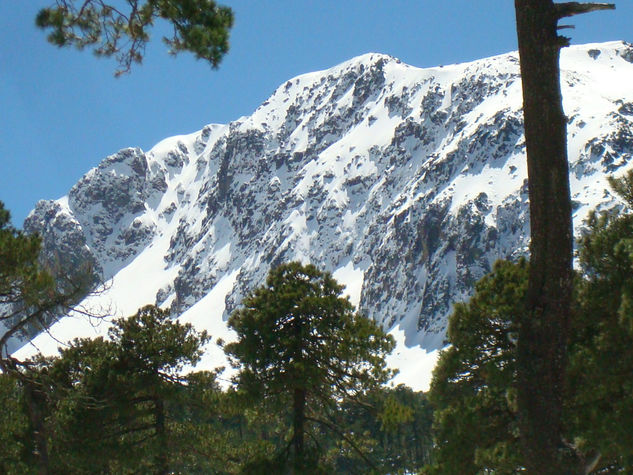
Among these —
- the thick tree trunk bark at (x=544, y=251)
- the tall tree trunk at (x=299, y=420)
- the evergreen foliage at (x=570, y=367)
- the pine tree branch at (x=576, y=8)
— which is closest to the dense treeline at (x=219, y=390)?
the tall tree trunk at (x=299, y=420)

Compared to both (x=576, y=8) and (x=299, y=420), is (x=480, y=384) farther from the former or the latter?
(x=576, y=8)

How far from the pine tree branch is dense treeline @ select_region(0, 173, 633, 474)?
1018cm

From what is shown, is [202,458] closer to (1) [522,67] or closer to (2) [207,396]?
(2) [207,396]

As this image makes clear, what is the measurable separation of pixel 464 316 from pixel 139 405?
10.2 metres

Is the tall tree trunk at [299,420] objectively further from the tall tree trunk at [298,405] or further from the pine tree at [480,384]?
the pine tree at [480,384]

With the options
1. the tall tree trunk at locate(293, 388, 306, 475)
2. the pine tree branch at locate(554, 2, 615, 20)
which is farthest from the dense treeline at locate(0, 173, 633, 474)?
the pine tree branch at locate(554, 2, 615, 20)

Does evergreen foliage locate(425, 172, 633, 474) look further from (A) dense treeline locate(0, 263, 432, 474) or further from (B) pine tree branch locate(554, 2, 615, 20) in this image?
(B) pine tree branch locate(554, 2, 615, 20)

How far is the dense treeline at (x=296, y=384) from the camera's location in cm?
1858

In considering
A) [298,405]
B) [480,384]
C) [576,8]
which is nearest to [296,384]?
[298,405]

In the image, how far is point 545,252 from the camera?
7945mm

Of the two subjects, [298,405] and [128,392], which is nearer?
[298,405]

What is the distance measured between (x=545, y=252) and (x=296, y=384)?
13.4 meters

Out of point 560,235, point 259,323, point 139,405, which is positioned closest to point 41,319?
point 259,323

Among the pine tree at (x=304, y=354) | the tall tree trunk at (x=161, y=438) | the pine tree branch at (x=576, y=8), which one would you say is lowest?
the pine tree branch at (x=576, y=8)
